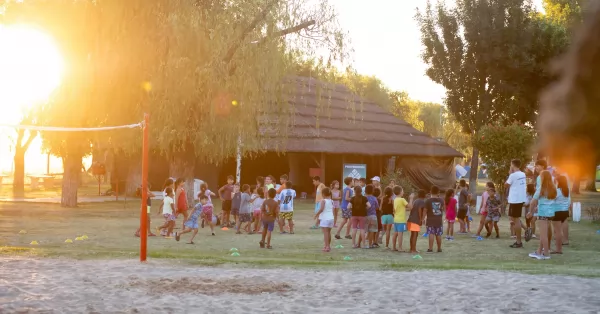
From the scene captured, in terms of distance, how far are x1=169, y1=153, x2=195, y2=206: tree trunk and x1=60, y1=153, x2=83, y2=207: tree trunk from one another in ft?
13.1

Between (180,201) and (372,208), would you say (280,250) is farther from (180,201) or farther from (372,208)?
(180,201)

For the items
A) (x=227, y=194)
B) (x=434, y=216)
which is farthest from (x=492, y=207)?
(x=227, y=194)

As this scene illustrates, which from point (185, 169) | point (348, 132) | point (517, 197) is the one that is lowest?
point (517, 197)

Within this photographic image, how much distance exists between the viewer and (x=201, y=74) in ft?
78.5

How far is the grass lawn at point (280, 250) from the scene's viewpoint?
12.3 meters

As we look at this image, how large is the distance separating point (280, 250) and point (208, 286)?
5988 millimetres

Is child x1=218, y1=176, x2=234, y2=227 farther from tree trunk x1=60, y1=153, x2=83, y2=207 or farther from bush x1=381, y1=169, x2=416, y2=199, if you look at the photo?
bush x1=381, y1=169, x2=416, y2=199

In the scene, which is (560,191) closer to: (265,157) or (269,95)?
(269,95)

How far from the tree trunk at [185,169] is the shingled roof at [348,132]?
18.2ft

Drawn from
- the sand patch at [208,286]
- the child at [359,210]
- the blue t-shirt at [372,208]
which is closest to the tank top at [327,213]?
the child at [359,210]

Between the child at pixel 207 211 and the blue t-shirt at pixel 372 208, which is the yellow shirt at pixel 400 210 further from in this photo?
the child at pixel 207 211

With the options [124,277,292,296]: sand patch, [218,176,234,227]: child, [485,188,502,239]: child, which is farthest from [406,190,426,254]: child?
[218,176,234,227]: child

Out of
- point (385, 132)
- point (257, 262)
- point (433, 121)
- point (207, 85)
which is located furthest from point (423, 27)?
point (433, 121)

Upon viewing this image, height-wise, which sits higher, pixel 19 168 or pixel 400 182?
pixel 19 168
